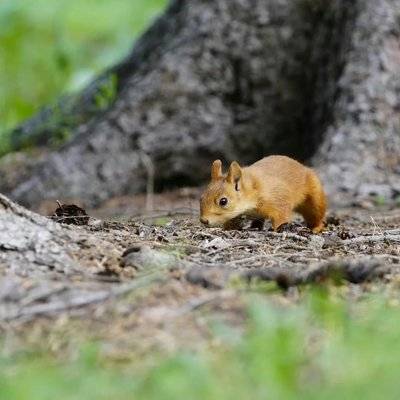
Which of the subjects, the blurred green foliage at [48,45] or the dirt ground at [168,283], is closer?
the dirt ground at [168,283]

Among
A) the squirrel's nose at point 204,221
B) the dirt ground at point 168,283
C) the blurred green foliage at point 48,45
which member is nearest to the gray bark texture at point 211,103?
the squirrel's nose at point 204,221

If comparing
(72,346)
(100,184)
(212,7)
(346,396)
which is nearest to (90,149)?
(100,184)

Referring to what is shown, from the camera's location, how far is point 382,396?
249 cm

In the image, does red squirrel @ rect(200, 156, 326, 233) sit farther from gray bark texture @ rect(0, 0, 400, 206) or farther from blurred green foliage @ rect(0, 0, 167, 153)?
blurred green foliage @ rect(0, 0, 167, 153)

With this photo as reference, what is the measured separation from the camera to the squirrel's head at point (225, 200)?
5.38 meters

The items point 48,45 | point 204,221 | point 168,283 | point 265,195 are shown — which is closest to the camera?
point 168,283

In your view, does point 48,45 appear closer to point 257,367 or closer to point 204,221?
point 204,221

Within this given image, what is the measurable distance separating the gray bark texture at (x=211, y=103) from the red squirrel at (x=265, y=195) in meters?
1.48

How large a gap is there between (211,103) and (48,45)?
4931mm

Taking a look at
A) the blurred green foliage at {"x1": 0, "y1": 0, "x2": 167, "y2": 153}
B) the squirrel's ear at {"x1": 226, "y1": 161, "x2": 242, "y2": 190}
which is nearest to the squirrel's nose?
the squirrel's ear at {"x1": 226, "y1": 161, "x2": 242, "y2": 190}

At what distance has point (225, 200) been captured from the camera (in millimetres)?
5418

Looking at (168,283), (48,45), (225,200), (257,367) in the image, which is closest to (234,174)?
(225,200)

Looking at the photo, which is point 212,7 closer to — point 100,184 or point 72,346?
point 100,184

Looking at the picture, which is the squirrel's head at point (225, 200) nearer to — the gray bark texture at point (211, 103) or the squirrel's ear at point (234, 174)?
the squirrel's ear at point (234, 174)
